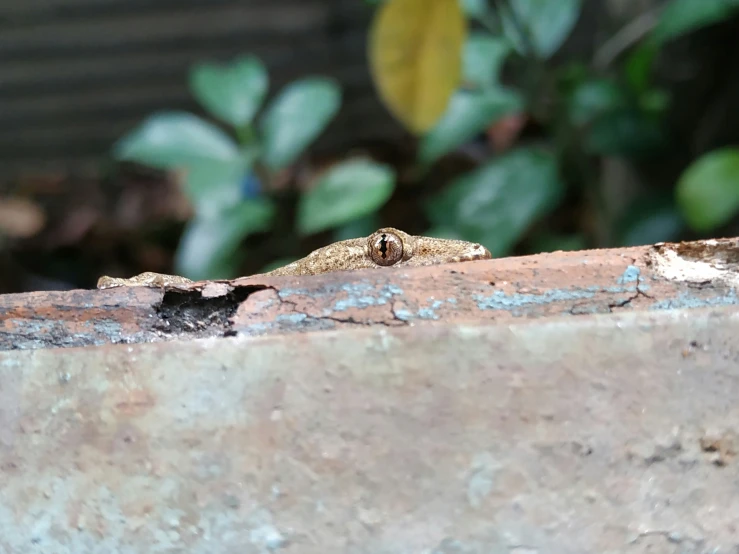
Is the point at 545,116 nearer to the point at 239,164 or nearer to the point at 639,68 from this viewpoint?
the point at 639,68

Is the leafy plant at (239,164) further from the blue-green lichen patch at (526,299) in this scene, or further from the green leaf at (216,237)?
the blue-green lichen patch at (526,299)

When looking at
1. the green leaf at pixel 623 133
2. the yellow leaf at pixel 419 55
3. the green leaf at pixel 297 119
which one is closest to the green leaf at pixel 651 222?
the green leaf at pixel 623 133

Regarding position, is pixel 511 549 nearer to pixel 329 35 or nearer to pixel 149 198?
pixel 329 35

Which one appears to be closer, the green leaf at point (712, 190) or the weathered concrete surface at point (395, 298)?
the weathered concrete surface at point (395, 298)

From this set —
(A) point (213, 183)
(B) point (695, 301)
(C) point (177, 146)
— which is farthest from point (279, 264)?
(B) point (695, 301)

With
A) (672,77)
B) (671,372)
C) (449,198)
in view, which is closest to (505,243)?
(449,198)

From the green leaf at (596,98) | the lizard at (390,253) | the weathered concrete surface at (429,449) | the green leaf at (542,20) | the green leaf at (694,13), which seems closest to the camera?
the weathered concrete surface at (429,449)
